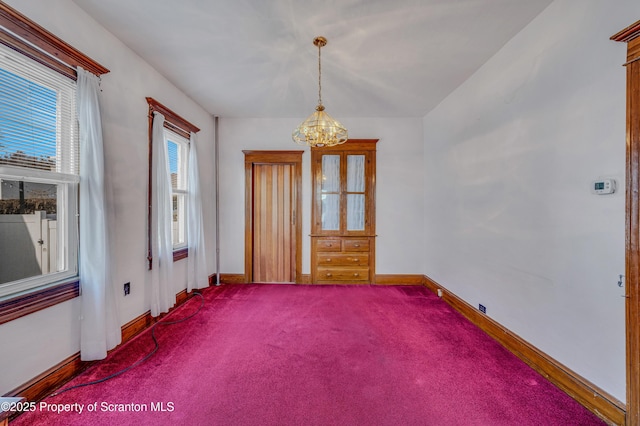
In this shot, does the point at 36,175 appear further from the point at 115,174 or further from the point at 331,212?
A: the point at 331,212

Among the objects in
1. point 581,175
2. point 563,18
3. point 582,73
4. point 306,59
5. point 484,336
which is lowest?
point 484,336

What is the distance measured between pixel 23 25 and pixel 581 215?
12.9 feet

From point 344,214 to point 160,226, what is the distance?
2675 mm

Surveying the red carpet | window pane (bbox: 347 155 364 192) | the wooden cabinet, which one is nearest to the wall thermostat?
the red carpet

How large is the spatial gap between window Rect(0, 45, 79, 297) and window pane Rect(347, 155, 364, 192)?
3.38m

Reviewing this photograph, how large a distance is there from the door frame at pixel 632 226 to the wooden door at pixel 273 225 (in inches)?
144

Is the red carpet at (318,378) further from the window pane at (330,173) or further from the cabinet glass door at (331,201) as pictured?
the window pane at (330,173)

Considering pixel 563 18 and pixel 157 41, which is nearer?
pixel 563 18

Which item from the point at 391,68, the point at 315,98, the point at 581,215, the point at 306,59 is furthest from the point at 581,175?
the point at 315,98

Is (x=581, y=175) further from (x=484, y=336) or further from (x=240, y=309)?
(x=240, y=309)

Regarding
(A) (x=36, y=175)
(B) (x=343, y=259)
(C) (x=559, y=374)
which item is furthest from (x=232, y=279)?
(C) (x=559, y=374)

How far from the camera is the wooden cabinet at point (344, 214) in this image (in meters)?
4.24

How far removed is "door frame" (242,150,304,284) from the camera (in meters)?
4.25

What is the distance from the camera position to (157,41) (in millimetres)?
2346
